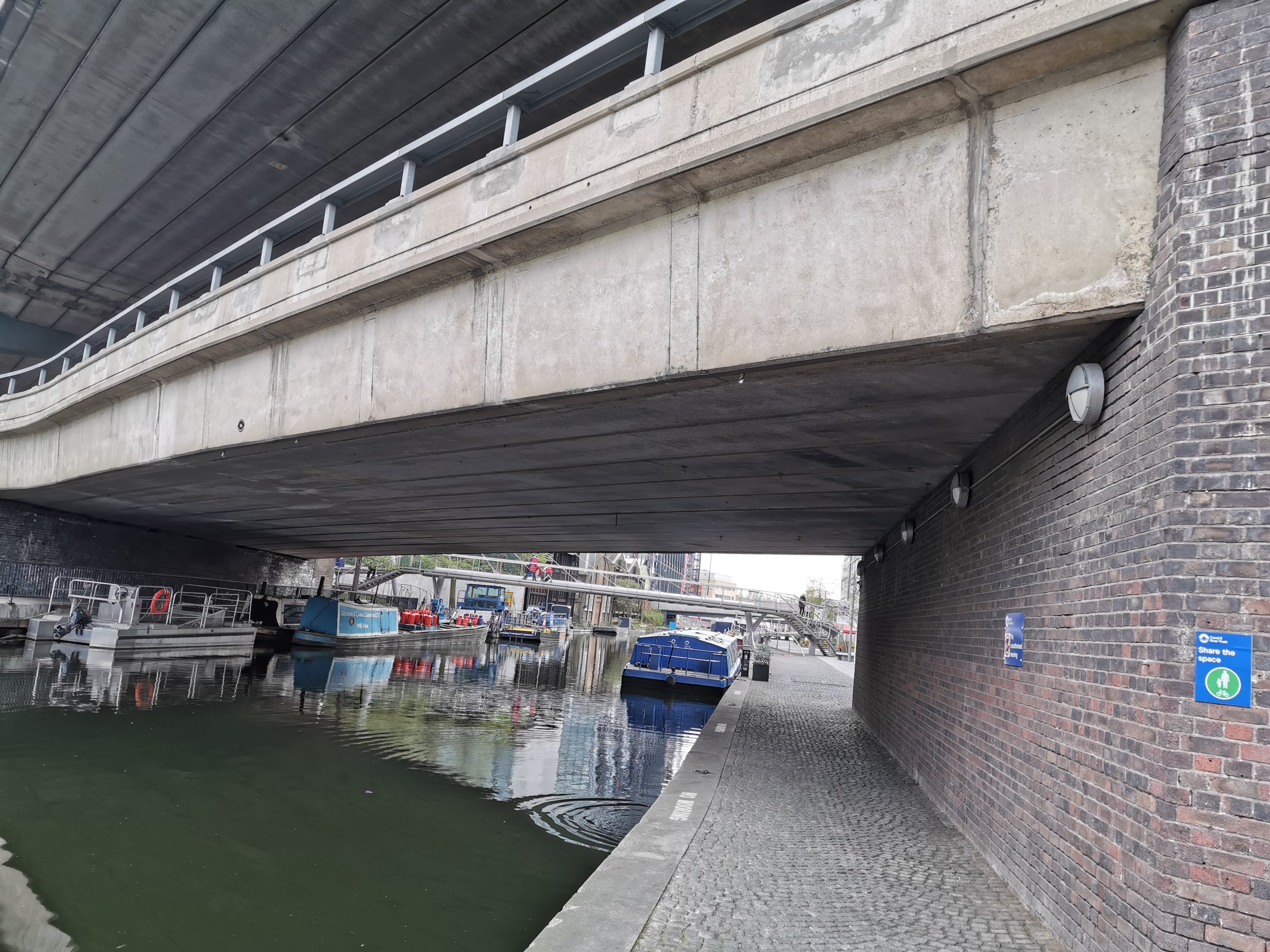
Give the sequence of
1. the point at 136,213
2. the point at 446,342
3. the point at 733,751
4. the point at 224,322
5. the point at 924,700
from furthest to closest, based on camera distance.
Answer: the point at 136,213 < the point at 733,751 < the point at 224,322 < the point at 924,700 < the point at 446,342

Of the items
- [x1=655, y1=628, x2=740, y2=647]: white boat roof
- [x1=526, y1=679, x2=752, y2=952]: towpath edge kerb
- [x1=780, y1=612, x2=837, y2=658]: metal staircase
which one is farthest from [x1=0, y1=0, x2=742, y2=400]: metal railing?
[x1=780, y1=612, x2=837, y2=658]: metal staircase

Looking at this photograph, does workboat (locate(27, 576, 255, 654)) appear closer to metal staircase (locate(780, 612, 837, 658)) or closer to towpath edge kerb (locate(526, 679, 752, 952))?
towpath edge kerb (locate(526, 679, 752, 952))

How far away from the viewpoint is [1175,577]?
3857 mm

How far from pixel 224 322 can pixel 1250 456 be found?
38.2ft

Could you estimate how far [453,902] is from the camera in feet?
21.8

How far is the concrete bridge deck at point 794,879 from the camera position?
4789 mm

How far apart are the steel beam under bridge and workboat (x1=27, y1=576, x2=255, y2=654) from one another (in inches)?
579

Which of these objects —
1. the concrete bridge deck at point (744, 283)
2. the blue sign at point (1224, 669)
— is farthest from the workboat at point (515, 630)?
the blue sign at point (1224, 669)

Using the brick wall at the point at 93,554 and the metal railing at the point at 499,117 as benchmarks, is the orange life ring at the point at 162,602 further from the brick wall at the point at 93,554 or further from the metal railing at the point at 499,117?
the metal railing at the point at 499,117

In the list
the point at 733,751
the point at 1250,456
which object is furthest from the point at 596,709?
the point at 1250,456

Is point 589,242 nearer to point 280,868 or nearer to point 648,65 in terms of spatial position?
point 648,65

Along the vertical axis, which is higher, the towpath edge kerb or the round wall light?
the round wall light

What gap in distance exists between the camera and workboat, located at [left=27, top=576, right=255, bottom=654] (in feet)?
74.2

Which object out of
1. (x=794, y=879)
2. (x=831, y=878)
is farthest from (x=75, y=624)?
(x=831, y=878)
